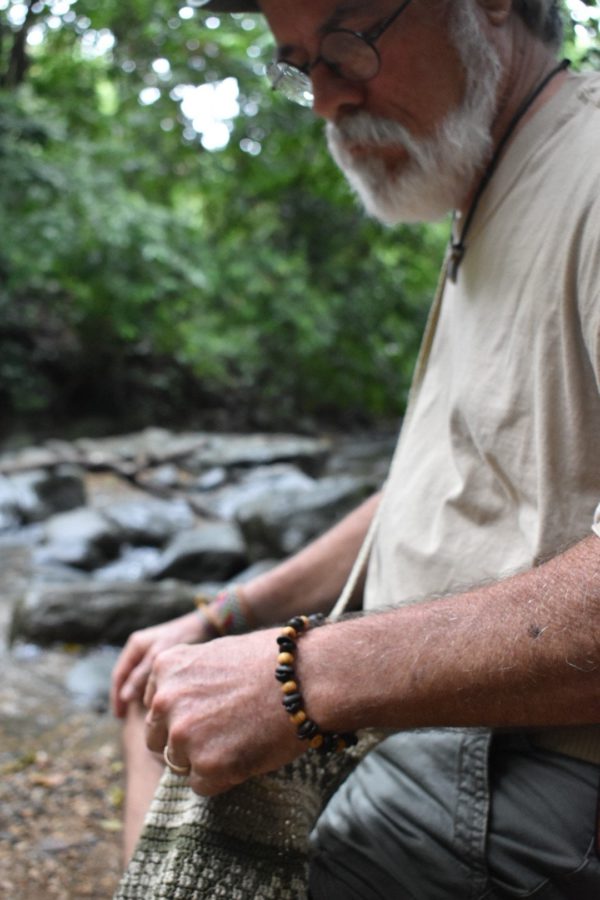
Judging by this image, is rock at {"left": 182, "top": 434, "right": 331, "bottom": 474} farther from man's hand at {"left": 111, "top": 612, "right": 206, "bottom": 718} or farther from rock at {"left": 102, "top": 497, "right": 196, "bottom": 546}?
man's hand at {"left": 111, "top": 612, "right": 206, "bottom": 718}

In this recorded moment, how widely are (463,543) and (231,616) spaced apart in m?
0.61

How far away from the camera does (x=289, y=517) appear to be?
6238 mm

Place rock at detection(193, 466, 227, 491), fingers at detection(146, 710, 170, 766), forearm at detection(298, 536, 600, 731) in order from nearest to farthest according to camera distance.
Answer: forearm at detection(298, 536, 600, 731), fingers at detection(146, 710, 170, 766), rock at detection(193, 466, 227, 491)

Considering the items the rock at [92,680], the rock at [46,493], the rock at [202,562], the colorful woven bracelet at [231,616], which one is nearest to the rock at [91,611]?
the rock at [92,680]

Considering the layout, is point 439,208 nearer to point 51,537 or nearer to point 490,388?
point 490,388

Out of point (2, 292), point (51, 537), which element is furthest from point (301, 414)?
point (51, 537)

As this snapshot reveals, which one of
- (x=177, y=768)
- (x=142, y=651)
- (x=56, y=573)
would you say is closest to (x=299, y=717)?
(x=177, y=768)

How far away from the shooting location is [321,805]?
54.2 inches

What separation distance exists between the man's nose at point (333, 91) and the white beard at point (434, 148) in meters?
0.02

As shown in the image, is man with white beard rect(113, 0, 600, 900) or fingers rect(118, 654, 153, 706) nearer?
man with white beard rect(113, 0, 600, 900)

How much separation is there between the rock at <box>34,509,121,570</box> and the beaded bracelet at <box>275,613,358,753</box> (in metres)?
5.45

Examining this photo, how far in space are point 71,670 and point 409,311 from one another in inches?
319

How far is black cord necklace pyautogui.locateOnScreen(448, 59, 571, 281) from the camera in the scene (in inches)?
→ 55.1

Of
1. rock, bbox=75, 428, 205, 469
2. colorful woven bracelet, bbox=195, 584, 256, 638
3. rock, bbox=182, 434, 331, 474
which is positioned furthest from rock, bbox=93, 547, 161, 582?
colorful woven bracelet, bbox=195, 584, 256, 638
